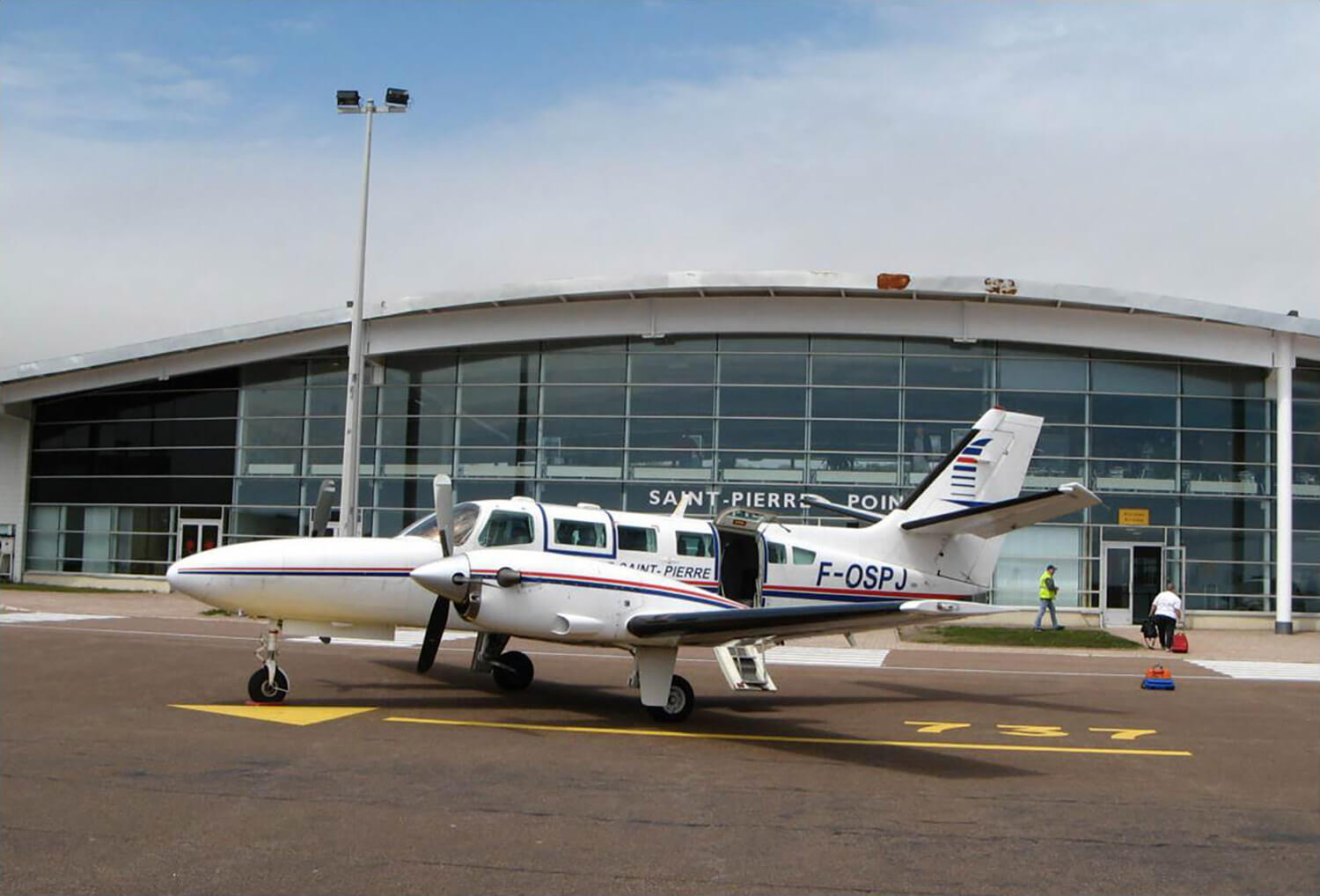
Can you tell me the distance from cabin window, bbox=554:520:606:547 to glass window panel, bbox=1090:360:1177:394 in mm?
23568

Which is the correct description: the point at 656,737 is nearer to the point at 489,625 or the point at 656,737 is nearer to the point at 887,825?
the point at 489,625

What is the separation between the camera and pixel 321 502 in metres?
16.2

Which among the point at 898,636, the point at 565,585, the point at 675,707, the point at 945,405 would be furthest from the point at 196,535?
the point at 675,707

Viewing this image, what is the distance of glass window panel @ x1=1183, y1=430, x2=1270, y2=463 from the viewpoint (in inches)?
1323

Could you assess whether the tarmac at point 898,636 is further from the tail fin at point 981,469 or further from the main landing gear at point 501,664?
the main landing gear at point 501,664

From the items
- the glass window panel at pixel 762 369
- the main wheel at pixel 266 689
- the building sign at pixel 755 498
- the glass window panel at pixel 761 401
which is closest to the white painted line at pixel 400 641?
the main wheel at pixel 266 689

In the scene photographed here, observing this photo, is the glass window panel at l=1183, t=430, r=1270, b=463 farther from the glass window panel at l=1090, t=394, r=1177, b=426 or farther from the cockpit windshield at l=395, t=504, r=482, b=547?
the cockpit windshield at l=395, t=504, r=482, b=547

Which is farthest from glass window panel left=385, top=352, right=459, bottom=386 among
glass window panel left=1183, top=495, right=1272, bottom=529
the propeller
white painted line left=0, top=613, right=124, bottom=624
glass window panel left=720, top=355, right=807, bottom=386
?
the propeller

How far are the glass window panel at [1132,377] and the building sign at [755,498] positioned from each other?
6925 millimetres

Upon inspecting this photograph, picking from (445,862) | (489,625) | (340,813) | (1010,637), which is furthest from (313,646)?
(1010,637)

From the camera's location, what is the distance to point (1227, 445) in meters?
33.7

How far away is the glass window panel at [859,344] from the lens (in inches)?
1352

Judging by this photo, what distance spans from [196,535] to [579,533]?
92.6ft

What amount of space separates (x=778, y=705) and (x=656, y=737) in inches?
150
